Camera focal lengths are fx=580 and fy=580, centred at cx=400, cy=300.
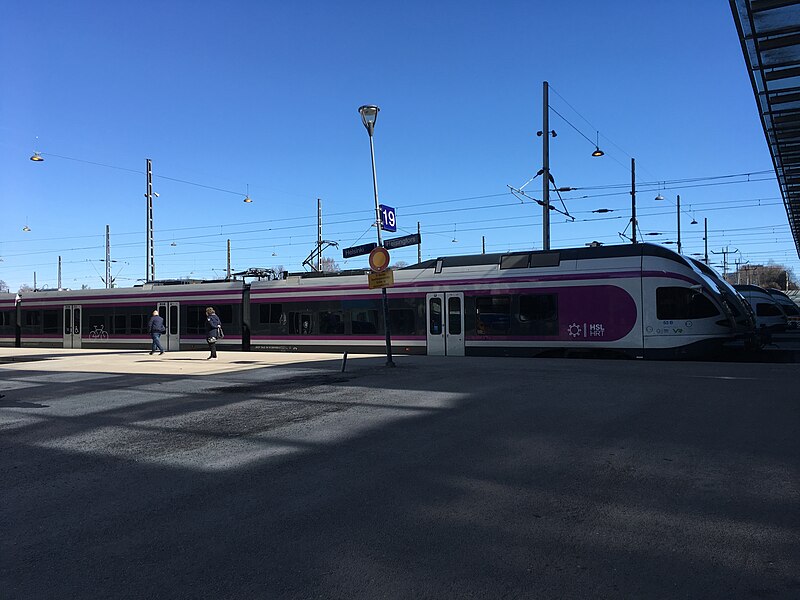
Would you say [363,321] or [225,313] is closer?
[363,321]

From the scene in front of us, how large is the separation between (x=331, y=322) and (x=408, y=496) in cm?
1684

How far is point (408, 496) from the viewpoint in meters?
4.74

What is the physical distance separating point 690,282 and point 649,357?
2232mm

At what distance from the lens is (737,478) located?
501cm

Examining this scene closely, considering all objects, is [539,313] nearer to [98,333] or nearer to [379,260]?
[379,260]

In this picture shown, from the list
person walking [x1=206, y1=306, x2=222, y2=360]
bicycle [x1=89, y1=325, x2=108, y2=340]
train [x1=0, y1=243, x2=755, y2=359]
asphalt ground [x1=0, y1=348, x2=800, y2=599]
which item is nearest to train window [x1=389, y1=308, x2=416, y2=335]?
train [x1=0, y1=243, x2=755, y2=359]

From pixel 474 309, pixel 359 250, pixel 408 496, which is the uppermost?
pixel 359 250

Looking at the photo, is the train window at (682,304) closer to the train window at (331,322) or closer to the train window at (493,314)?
the train window at (493,314)

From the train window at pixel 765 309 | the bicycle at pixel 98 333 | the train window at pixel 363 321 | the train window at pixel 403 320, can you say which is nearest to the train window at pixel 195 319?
the bicycle at pixel 98 333

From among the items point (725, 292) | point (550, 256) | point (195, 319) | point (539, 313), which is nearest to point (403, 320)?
point (539, 313)

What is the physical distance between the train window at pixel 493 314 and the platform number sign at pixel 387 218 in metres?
3.71

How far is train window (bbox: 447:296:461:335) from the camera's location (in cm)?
1856

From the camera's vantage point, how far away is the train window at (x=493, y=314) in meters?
17.6

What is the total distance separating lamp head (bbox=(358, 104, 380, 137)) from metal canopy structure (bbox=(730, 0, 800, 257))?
29.1 feet
